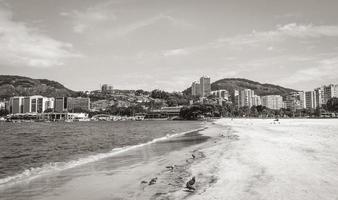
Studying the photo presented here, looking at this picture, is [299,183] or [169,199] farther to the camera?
[299,183]

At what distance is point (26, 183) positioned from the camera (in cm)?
1186

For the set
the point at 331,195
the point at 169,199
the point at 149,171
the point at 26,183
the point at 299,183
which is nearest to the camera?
the point at 331,195

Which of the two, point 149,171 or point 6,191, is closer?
point 6,191

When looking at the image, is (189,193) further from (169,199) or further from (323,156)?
(323,156)

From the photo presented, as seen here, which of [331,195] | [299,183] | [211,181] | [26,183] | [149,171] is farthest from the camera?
[149,171]

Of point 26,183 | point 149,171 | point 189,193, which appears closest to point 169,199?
point 189,193

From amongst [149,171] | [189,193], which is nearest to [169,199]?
[189,193]

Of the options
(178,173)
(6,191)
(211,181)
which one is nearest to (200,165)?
(178,173)

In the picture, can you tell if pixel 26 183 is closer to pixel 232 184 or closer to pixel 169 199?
pixel 169 199

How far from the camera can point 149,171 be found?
13.6m

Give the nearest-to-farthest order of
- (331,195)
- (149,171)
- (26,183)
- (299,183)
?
(331,195)
(299,183)
(26,183)
(149,171)

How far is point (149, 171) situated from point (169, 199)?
17.3ft

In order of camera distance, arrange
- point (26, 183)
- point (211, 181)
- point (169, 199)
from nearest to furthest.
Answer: point (169, 199) → point (211, 181) → point (26, 183)

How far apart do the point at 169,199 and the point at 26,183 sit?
6.51 meters
